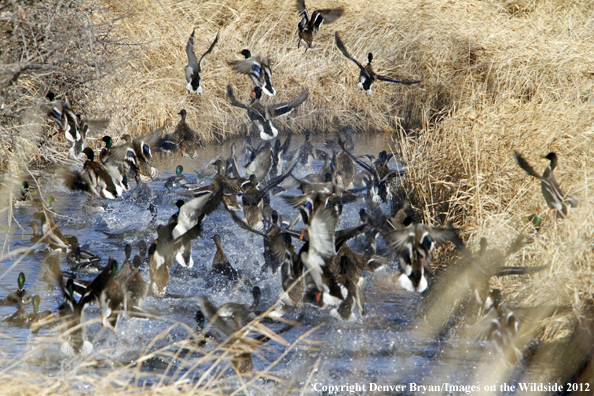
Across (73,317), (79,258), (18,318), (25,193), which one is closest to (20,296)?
(18,318)

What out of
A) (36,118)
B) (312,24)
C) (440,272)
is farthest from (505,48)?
(36,118)

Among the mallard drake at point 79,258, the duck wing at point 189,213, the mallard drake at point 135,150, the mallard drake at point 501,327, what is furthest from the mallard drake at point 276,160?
the mallard drake at point 501,327

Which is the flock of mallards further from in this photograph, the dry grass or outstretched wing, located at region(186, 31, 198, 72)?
outstretched wing, located at region(186, 31, 198, 72)

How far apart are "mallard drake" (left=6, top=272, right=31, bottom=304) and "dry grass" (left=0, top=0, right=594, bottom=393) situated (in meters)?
1.94

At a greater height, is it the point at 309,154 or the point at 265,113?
the point at 265,113

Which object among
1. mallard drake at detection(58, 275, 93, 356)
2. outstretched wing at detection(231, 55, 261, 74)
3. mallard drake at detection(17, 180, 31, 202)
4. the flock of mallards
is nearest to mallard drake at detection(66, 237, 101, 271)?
the flock of mallards

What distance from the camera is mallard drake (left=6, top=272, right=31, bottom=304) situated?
5.33m

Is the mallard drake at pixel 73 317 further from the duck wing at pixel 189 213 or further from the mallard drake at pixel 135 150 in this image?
the mallard drake at pixel 135 150

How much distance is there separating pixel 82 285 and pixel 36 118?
3896mm

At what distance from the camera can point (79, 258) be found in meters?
6.20

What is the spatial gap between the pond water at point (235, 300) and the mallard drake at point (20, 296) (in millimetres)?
86

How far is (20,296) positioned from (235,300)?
186 cm

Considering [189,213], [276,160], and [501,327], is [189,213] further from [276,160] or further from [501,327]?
[276,160]

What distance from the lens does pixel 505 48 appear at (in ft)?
39.7
